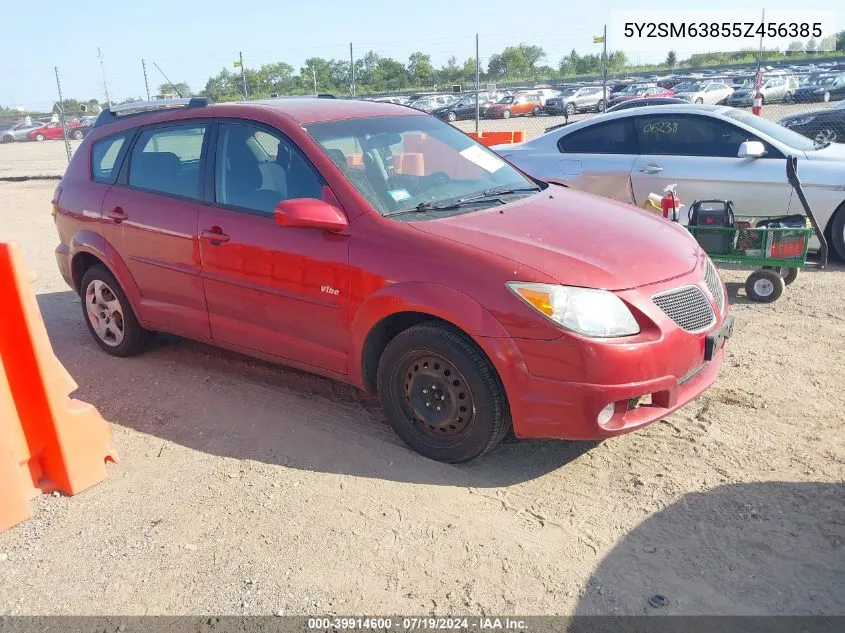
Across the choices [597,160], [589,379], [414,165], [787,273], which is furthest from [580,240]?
[597,160]

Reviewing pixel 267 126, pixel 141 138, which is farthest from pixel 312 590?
pixel 141 138

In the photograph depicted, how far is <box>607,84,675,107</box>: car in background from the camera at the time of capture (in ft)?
109

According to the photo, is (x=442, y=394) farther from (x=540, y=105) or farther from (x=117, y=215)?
(x=540, y=105)

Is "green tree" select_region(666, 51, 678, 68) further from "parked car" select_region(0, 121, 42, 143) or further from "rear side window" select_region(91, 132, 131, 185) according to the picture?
"parked car" select_region(0, 121, 42, 143)

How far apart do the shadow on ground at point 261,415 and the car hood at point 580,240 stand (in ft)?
3.38

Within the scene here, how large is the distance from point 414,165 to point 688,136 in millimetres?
4324

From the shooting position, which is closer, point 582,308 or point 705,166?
point 582,308

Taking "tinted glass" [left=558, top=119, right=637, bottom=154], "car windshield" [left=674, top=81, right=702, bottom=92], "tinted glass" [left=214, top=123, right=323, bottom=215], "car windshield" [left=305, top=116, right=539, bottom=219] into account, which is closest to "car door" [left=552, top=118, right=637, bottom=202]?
"tinted glass" [left=558, top=119, right=637, bottom=154]

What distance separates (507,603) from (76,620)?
5.34 feet

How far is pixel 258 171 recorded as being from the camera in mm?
4301

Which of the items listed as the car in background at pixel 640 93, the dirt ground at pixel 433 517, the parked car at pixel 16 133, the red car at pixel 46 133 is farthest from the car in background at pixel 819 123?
the parked car at pixel 16 133

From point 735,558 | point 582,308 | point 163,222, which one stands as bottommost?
point 735,558

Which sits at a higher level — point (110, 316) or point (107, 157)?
point (107, 157)

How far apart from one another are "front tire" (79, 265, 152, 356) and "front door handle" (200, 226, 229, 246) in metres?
1.18
